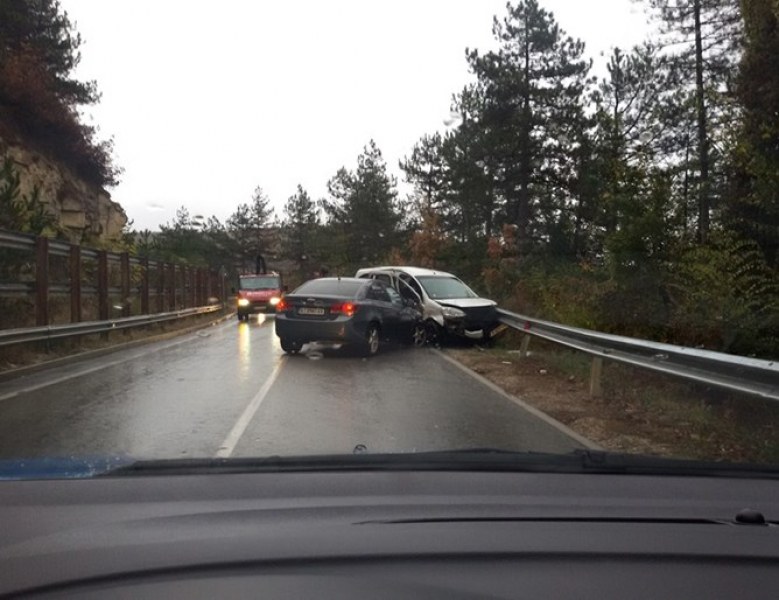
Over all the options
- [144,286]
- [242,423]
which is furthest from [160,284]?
[242,423]

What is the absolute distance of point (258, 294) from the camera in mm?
33719

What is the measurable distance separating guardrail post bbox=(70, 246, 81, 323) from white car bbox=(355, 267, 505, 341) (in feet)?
24.8

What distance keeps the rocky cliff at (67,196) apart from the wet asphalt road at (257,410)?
15860mm

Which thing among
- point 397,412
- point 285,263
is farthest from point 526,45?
point 285,263

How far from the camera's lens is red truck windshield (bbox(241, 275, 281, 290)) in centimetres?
3462

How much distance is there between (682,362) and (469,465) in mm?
5350

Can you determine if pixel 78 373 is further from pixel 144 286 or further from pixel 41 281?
pixel 144 286

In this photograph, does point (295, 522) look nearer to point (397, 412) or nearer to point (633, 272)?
point (397, 412)

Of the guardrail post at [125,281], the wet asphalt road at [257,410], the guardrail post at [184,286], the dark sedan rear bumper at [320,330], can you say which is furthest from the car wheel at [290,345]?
the guardrail post at [184,286]

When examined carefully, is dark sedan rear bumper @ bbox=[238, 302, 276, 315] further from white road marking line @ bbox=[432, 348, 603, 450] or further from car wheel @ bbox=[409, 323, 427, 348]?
white road marking line @ bbox=[432, 348, 603, 450]

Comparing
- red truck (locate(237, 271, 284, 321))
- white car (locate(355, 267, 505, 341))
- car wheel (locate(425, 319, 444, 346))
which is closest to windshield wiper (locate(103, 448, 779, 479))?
white car (locate(355, 267, 505, 341))

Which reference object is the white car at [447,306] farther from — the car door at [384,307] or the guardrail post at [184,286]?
the guardrail post at [184,286]

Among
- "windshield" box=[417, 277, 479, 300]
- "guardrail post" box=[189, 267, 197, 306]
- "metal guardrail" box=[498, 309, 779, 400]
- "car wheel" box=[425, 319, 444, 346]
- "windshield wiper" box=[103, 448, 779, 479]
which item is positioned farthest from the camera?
"guardrail post" box=[189, 267, 197, 306]

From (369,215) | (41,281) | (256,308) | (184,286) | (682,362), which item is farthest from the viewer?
(369,215)
